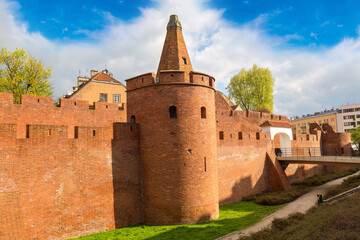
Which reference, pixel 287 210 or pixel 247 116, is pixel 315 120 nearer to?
pixel 247 116

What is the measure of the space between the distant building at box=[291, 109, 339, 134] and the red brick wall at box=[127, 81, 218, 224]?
5646cm

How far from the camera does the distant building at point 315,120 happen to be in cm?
6321

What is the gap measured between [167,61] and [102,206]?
876 centimetres

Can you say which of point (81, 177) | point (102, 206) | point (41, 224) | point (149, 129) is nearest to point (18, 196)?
point (41, 224)

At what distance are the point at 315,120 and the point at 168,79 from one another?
6046 cm

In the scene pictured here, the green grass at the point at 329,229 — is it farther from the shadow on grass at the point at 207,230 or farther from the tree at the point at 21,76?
the tree at the point at 21,76

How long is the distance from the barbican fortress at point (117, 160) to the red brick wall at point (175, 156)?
50mm

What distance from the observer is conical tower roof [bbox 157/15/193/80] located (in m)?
16.3

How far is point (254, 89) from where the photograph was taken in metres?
38.1

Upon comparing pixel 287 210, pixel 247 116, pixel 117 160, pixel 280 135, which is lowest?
pixel 287 210

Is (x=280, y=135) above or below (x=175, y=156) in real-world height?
above

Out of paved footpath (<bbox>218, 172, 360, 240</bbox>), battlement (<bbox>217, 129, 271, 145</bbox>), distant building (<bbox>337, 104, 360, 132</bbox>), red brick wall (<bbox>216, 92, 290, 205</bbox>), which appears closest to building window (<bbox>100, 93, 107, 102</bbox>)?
red brick wall (<bbox>216, 92, 290, 205</bbox>)

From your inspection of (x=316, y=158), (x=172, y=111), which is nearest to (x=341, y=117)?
(x=316, y=158)

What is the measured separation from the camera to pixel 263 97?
38.0m
